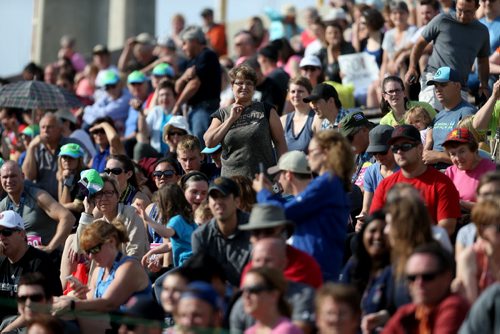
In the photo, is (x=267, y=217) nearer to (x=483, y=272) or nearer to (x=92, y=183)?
(x=483, y=272)

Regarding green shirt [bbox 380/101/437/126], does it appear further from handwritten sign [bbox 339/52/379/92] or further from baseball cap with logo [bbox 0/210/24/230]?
baseball cap with logo [bbox 0/210/24/230]

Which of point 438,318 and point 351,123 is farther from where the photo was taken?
point 351,123

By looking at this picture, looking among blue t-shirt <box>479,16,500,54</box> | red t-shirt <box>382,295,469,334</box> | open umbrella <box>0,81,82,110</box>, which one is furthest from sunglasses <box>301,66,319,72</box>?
red t-shirt <box>382,295,469,334</box>

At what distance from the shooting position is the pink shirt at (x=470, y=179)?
36.0ft

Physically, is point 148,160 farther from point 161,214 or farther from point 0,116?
point 0,116

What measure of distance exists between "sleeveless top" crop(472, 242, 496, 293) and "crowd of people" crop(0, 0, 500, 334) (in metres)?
0.01

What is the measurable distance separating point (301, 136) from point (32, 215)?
288cm

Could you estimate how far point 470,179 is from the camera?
36.0 feet

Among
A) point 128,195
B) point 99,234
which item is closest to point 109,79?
point 128,195

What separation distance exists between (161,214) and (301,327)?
11.7ft

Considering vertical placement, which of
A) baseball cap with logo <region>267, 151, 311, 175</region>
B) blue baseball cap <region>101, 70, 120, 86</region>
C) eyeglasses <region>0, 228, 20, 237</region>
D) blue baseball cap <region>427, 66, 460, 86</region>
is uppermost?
blue baseball cap <region>427, 66, 460, 86</region>

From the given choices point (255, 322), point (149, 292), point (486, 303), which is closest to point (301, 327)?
point (255, 322)

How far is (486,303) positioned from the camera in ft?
25.7

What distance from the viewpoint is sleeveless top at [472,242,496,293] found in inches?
336
